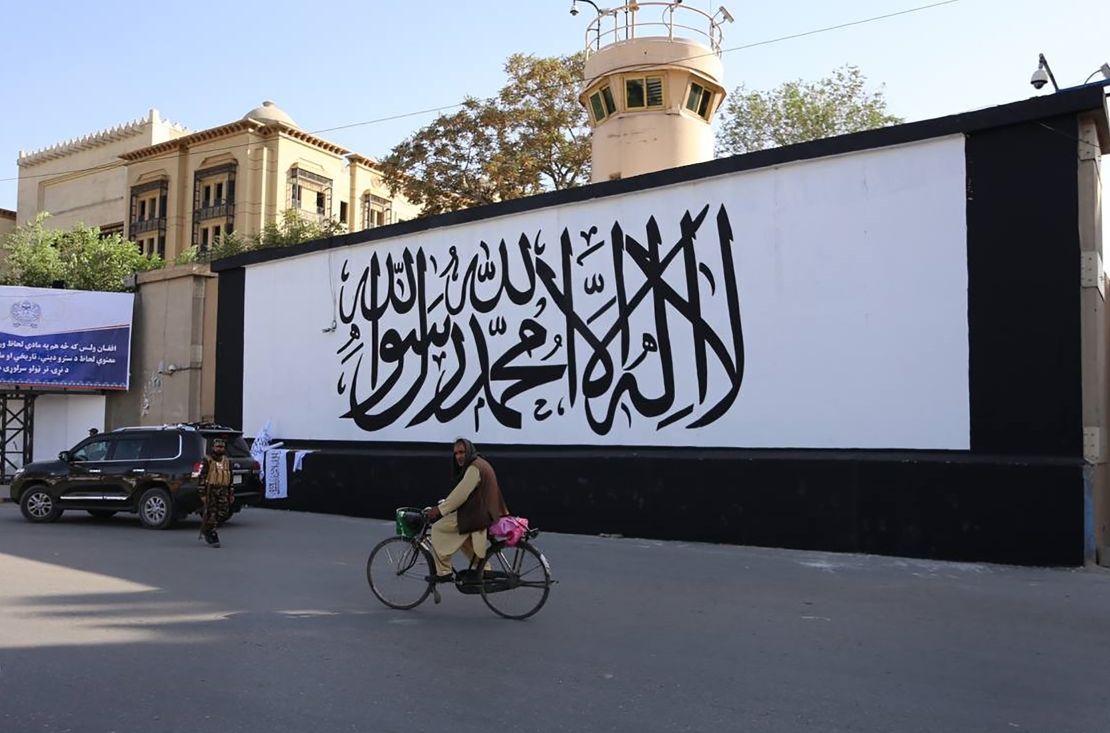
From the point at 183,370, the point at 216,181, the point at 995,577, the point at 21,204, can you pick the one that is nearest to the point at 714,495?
the point at 995,577

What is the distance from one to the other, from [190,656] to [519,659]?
2.19 metres

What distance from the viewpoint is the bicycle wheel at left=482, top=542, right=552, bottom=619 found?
726 cm

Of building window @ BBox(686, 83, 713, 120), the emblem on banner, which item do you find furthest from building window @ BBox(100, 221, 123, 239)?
building window @ BBox(686, 83, 713, 120)

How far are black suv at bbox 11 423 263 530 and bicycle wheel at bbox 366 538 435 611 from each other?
6.65 meters

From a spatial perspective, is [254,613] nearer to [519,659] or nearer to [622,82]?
[519,659]

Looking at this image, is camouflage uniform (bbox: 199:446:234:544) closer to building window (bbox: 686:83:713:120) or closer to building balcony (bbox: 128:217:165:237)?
building window (bbox: 686:83:713:120)

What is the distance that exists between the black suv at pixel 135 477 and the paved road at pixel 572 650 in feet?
10.8

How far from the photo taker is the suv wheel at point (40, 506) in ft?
46.6

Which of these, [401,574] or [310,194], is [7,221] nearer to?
[310,194]

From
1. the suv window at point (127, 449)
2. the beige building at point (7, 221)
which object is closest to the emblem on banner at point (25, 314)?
the suv window at point (127, 449)

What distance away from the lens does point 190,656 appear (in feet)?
19.4

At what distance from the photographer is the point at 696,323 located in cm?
1288

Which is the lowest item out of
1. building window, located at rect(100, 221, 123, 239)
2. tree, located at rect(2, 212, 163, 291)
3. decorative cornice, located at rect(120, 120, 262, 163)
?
tree, located at rect(2, 212, 163, 291)

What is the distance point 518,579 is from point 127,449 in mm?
9376
